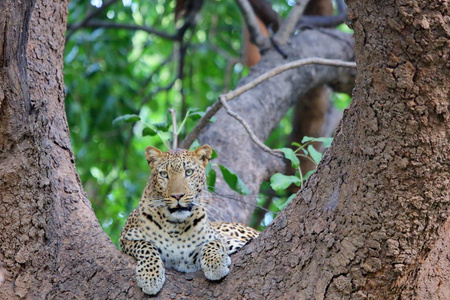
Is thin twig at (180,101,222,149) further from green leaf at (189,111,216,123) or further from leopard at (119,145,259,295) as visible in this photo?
leopard at (119,145,259,295)

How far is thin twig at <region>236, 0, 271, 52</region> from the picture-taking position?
762 centimetres

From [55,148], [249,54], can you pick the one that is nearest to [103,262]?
[55,148]

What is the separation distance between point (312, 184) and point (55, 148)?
179 centimetres

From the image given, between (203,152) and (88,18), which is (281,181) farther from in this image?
(88,18)

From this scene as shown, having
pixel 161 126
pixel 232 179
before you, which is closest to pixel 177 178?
pixel 232 179

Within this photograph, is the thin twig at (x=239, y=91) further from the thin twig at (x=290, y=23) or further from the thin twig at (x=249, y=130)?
the thin twig at (x=290, y=23)

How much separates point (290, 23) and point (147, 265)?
4758 millimetres

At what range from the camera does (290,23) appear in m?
7.99

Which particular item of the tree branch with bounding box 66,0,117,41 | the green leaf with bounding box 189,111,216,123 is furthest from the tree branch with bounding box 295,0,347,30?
the green leaf with bounding box 189,111,216,123

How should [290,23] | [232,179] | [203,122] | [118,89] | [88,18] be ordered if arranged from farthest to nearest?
1. [118,89]
2. [88,18]
3. [290,23]
4. [203,122]
5. [232,179]

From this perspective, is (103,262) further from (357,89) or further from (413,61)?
(413,61)

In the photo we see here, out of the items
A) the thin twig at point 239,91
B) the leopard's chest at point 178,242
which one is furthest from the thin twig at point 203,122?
the leopard's chest at point 178,242

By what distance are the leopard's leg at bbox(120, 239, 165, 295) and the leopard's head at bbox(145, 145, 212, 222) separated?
31 cm

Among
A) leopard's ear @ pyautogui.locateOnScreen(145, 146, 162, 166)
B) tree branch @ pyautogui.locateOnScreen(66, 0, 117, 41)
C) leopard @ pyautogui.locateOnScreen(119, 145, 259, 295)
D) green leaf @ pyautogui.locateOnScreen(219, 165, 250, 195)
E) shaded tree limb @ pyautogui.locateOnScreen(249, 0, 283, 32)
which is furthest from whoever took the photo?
shaded tree limb @ pyautogui.locateOnScreen(249, 0, 283, 32)
